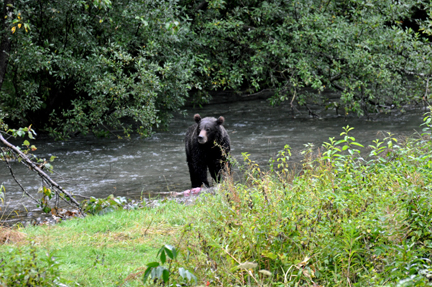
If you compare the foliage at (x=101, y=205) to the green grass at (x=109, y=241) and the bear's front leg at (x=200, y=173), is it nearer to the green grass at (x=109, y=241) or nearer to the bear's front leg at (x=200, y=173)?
the green grass at (x=109, y=241)

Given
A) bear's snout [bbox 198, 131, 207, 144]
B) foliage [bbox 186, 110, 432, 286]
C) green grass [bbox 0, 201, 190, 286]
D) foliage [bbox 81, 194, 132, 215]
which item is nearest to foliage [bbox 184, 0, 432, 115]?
bear's snout [bbox 198, 131, 207, 144]

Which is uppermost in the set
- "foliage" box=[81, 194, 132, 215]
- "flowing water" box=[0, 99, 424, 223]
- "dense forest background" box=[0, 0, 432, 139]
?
"dense forest background" box=[0, 0, 432, 139]

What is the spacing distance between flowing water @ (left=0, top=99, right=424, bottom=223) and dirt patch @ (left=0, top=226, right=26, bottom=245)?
8.17 feet

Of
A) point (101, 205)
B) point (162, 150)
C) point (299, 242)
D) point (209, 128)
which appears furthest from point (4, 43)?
point (299, 242)

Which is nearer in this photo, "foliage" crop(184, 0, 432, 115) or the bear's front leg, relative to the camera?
the bear's front leg

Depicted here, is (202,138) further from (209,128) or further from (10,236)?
(10,236)

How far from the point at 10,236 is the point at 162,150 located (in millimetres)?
7677

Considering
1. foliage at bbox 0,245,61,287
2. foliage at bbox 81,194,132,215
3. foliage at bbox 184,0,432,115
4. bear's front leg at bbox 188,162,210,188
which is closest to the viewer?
foliage at bbox 0,245,61,287

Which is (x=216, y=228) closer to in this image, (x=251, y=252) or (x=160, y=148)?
(x=251, y=252)

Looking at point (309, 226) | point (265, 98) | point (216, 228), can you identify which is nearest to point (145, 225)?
point (216, 228)

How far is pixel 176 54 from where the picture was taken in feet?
45.6

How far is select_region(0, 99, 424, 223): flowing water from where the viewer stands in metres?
9.85

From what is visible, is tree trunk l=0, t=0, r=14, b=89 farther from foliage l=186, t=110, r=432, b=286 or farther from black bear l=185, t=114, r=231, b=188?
foliage l=186, t=110, r=432, b=286

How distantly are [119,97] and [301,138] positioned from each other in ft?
17.9
